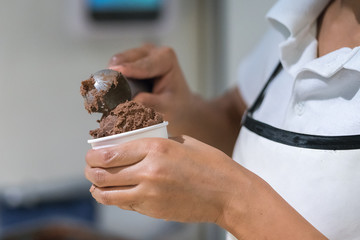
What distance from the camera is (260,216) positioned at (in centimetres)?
67

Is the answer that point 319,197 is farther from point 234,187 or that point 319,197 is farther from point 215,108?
point 215,108

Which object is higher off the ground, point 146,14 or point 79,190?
point 146,14

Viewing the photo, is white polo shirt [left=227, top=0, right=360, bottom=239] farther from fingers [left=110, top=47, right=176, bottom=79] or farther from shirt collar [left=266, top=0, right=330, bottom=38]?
fingers [left=110, top=47, right=176, bottom=79]

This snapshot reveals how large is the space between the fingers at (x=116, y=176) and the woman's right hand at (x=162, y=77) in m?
0.28

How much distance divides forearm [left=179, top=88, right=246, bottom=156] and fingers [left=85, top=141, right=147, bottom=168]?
1.84ft

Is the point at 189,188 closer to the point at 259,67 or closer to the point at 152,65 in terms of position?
the point at 152,65

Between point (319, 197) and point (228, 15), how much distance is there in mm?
1793

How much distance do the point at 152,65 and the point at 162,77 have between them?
6cm

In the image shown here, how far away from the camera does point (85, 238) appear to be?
2.09 metres

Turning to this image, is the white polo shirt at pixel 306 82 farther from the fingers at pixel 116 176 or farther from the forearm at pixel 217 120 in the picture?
the fingers at pixel 116 176

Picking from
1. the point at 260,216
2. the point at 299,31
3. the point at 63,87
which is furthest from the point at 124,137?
the point at 63,87

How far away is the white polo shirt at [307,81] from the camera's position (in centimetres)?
78

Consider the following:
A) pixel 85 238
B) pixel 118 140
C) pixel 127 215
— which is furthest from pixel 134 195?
pixel 127 215

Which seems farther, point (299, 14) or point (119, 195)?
point (299, 14)
